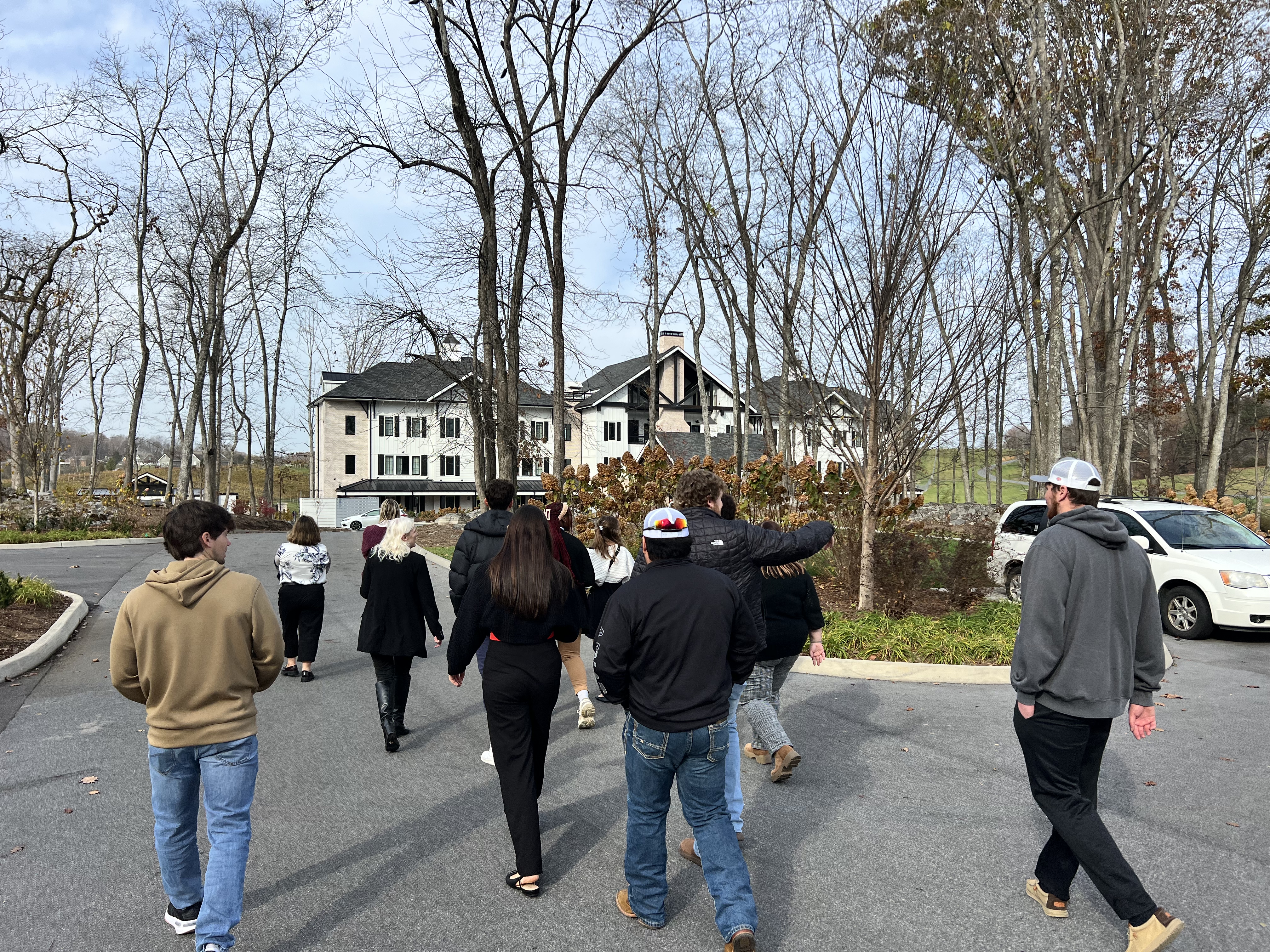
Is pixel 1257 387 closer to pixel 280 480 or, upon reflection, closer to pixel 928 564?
pixel 928 564

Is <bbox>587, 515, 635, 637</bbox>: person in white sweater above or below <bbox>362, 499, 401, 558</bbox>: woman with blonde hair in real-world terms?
below

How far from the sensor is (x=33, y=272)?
81.6 feet

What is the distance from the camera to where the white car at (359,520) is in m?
50.9

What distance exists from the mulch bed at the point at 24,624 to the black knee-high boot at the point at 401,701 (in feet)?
17.0

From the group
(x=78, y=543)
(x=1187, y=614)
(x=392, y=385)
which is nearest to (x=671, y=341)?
(x=392, y=385)

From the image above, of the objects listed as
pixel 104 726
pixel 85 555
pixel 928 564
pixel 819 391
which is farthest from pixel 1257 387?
pixel 85 555

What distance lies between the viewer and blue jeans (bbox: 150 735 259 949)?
3.40 meters

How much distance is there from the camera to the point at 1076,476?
3.70 metres

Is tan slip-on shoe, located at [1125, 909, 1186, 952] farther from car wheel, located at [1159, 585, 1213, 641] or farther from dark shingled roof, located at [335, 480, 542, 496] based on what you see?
dark shingled roof, located at [335, 480, 542, 496]

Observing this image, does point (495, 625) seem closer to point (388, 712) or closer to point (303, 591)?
point (388, 712)

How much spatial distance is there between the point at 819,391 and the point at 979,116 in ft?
20.4

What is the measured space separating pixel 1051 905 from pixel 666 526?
2.43 m

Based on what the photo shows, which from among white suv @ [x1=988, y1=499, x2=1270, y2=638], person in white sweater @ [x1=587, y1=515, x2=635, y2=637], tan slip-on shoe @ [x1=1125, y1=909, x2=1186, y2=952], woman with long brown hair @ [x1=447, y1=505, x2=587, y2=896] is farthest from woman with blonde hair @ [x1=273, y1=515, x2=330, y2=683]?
white suv @ [x1=988, y1=499, x2=1270, y2=638]

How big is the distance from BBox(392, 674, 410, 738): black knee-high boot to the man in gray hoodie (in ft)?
15.0
